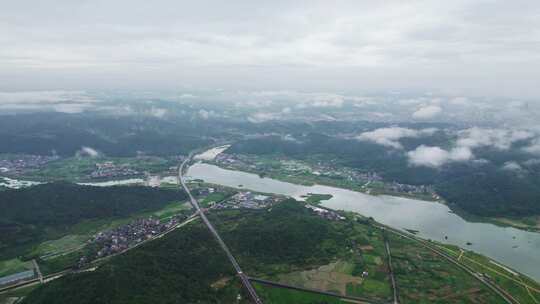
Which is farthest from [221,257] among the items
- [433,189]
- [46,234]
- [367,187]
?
[433,189]

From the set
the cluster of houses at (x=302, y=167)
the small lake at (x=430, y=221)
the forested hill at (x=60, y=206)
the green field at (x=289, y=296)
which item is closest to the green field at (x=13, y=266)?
the forested hill at (x=60, y=206)

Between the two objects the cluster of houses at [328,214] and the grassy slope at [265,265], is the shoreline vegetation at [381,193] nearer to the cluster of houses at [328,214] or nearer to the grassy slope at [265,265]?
the cluster of houses at [328,214]

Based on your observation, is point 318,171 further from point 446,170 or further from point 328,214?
point 328,214

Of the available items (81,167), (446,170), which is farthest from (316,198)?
(81,167)

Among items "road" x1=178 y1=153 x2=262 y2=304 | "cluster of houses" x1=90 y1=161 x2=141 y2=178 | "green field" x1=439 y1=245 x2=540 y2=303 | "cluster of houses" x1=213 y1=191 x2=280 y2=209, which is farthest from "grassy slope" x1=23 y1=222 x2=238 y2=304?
"cluster of houses" x1=90 y1=161 x2=141 y2=178

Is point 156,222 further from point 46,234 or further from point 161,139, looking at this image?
point 161,139

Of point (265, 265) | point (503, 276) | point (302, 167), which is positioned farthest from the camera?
point (302, 167)

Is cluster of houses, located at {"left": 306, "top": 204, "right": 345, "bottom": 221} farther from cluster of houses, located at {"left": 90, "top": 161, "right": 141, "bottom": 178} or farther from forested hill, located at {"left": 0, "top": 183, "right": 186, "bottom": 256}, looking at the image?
cluster of houses, located at {"left": 90, "top": 161, "right": 141, "bottom": 178}
